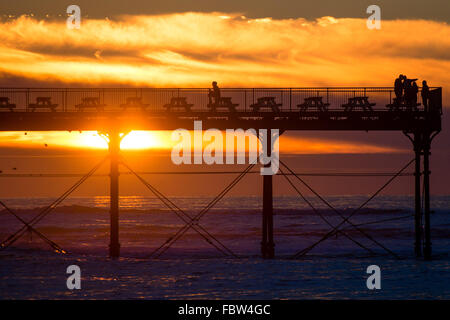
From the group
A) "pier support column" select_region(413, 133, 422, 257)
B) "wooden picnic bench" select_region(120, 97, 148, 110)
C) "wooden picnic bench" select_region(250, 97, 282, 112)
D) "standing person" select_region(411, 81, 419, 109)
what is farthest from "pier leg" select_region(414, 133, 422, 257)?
"wooden picnic bench" select_region(120, 97, 148, 110)

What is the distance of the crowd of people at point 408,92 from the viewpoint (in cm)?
3359

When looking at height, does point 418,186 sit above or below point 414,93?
below

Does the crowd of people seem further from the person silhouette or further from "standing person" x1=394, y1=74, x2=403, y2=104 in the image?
the person silhouette

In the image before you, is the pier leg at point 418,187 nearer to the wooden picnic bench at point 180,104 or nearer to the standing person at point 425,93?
the standing person at point 425,93

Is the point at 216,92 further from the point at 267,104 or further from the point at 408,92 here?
the point at 408,92

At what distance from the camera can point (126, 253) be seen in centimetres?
5525

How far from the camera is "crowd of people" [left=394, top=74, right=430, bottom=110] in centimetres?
3359

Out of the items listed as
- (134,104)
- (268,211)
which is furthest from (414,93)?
(134,104)

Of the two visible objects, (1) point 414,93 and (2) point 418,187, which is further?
(2) point 418,187

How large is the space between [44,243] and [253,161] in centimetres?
3546

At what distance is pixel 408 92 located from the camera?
33.7 meters

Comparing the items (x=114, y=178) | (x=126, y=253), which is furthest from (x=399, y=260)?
(x=126, y=253)

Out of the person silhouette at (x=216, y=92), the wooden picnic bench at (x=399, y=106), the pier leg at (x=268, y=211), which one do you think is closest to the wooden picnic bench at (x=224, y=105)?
the person silhouette at (x=216, y=92)
